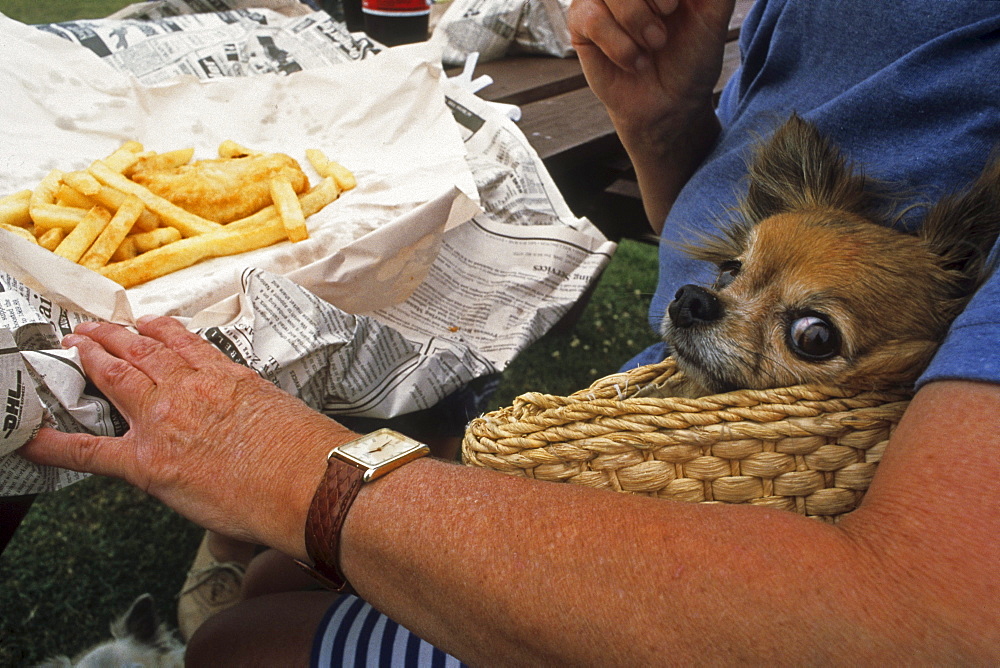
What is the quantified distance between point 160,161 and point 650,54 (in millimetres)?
1038

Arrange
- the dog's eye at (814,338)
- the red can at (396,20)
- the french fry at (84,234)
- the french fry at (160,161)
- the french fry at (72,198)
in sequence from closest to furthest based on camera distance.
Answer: the dog's eye at (814,338)
the french fry at (84,234)
the french fry at (72,198)
the french fry at (160,161)
the red can at (396,20)

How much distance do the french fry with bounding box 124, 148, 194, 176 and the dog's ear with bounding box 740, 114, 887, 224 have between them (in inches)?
48.0

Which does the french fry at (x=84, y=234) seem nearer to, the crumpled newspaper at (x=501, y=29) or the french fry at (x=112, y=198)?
the french fry at (x=112, y=198)

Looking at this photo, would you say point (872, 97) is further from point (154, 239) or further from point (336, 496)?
point (154, 239)

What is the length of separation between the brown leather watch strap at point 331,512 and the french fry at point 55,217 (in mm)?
866

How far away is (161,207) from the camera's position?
1366 mm

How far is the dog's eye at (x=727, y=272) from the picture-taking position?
99cm

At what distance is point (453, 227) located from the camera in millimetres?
1419

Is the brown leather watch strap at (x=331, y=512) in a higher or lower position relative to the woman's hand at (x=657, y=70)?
lower

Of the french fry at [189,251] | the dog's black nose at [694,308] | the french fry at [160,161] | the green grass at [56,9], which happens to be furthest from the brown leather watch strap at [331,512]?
the green grass at [56,9]

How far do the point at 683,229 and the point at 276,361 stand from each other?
0.74 metres

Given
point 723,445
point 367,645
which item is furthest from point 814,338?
point 367,645

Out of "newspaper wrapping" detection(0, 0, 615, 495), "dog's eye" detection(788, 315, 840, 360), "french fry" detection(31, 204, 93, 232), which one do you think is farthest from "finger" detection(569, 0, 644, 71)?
"french fry" detection(31, 204, 93, 232)

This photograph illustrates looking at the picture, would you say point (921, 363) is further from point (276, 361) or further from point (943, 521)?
point (276, 361)
